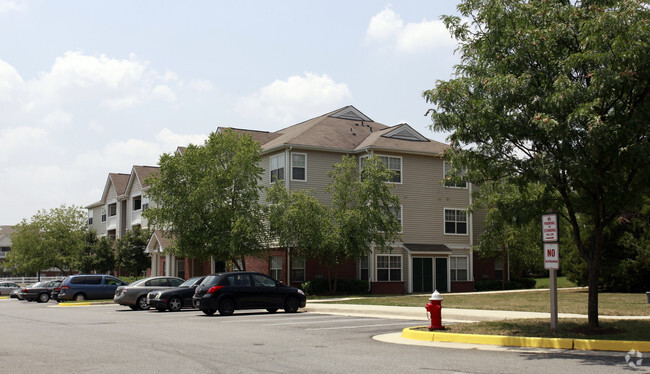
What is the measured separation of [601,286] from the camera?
35719 mm

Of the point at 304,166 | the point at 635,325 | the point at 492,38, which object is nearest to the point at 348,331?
the point at 635,325

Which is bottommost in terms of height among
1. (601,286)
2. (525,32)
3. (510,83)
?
(601,286)

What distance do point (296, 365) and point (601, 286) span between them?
29.5 metres

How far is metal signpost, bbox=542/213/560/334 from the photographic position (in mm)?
13500

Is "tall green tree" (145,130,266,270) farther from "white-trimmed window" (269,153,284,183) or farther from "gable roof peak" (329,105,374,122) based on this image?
"gable roof peak" (329,105,374,122)

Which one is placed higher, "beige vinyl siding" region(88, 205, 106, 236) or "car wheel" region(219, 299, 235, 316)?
"beige vinyl siding" region(88, 205, 106, 236)

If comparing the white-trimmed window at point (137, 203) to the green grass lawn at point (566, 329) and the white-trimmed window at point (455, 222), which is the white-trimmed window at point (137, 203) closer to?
the white-trimmed window at point (455, 222)

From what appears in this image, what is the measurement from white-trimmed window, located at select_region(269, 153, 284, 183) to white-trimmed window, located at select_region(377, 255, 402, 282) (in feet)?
24.6

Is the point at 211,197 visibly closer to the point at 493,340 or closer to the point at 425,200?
the point at 425,200

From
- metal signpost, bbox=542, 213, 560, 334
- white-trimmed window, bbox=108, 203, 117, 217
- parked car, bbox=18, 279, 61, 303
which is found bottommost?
parked car, bbox=18, 279, 61, 303

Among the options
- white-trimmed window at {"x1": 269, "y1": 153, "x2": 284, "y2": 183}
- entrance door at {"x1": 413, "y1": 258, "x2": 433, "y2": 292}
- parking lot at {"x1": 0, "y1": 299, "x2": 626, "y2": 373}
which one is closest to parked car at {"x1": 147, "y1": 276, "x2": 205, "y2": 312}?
parking lot at {"x1": 0, "y1": 299, "x2": 626, "y2": 373}

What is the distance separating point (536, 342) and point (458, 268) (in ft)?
94.8

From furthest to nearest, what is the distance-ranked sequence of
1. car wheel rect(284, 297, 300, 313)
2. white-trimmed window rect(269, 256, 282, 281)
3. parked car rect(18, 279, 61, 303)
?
parked car rect(18, 279, 61, 303), white-trimmed window rect(269, 256, 282, 281), car wheel rect(284, 297, 300, 313)

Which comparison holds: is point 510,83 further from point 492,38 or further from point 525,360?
point 525,360
